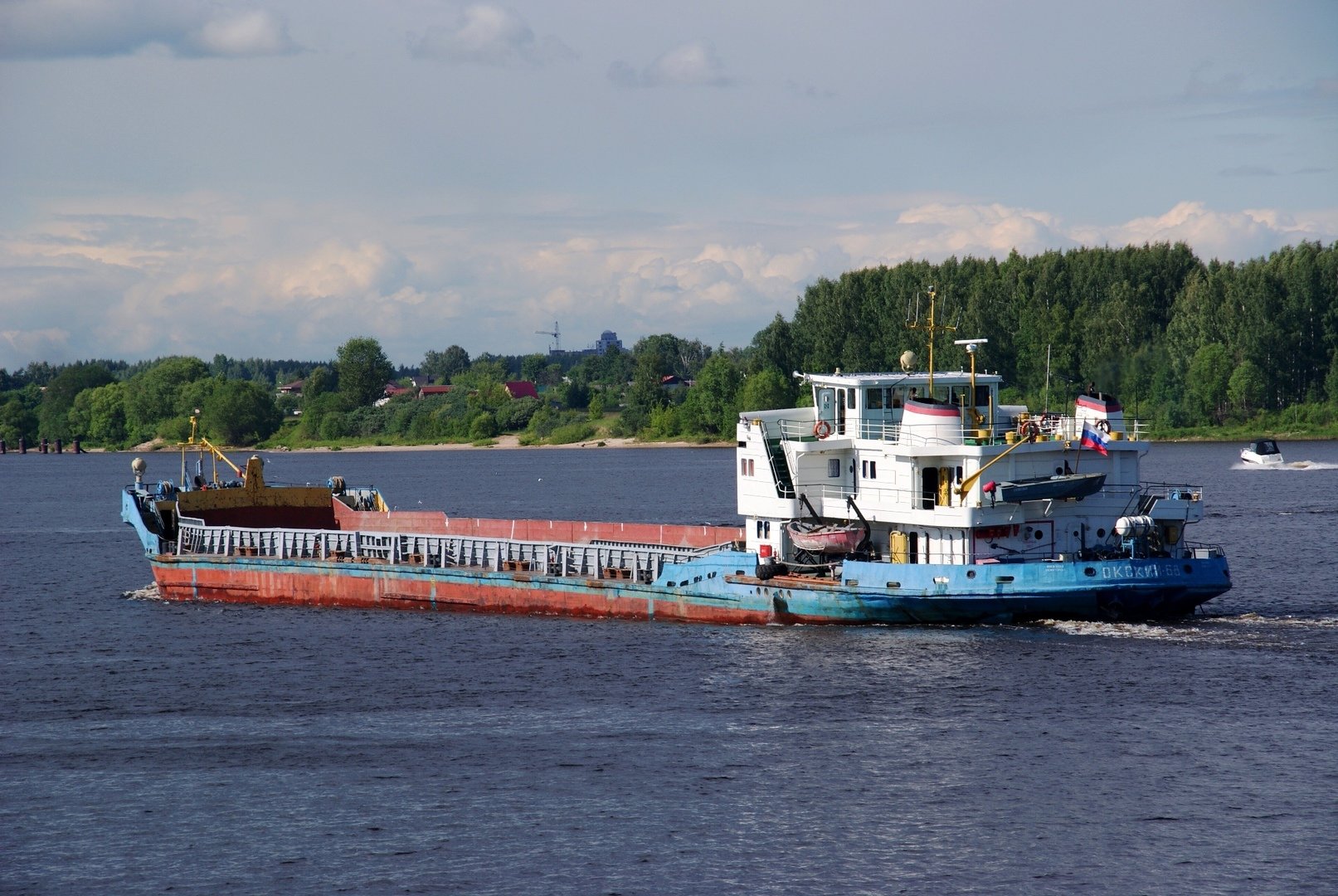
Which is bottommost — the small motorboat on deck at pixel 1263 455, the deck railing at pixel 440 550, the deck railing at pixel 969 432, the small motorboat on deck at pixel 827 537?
the deck railing at pixel 440 550

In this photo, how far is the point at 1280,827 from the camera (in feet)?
81.8

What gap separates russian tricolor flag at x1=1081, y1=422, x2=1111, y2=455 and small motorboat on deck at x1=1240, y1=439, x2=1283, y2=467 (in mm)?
73884

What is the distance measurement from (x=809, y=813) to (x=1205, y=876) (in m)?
6.49

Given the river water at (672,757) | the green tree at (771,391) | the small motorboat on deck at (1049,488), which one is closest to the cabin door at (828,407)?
the small motorboat on deck at (1049,488)

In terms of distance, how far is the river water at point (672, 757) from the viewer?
952 inches

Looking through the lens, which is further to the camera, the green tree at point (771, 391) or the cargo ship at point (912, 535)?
the green tree at point (771, 391)

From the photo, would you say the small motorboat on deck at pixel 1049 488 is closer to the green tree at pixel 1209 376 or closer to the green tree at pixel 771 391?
the green tree at pixel 1209 376

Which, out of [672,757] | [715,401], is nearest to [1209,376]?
[715,401]

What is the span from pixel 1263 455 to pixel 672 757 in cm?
8798

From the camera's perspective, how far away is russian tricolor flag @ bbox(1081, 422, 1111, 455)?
126 ft

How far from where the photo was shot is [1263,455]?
107 m

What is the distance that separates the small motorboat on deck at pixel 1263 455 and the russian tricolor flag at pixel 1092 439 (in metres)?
73.9

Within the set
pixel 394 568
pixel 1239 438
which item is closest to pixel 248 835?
pixel 394 568

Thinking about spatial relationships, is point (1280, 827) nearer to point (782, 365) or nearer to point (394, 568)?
point (394, 568)
